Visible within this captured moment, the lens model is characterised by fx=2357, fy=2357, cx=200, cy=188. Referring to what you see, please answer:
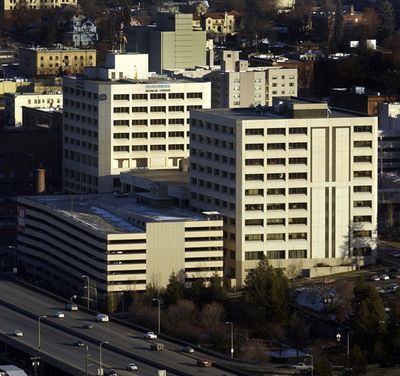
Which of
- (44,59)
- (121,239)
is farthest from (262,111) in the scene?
(44,59)

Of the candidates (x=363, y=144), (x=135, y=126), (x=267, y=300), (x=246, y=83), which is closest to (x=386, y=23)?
(x=246, y=83)

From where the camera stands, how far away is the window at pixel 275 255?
7019 centimetres

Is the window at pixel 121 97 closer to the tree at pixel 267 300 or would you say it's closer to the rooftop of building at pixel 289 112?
the rooftop of building at pixel 289 112

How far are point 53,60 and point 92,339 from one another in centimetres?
6460

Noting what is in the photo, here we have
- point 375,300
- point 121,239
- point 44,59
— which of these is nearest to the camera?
point 375,300

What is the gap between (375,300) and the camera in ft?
204

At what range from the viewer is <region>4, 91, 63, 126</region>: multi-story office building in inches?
4070

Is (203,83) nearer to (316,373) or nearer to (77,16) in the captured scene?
(316,373)

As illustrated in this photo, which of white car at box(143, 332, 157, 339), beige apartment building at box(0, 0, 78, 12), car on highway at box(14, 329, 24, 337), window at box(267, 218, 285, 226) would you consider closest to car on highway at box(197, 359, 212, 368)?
white car at box(143, 332, 157, 339)

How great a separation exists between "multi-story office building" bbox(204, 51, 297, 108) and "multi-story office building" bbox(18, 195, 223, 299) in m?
28.0

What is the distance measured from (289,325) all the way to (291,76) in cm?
4524

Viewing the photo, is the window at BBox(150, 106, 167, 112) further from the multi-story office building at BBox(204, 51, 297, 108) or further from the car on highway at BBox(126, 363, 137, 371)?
the car on highway at BBox(126, 363, 137, 371)

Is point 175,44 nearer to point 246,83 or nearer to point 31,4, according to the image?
point 246,83

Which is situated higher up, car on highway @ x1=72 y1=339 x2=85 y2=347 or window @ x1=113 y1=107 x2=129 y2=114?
window @ x1=113 y1=107 x2=129 y2=114
